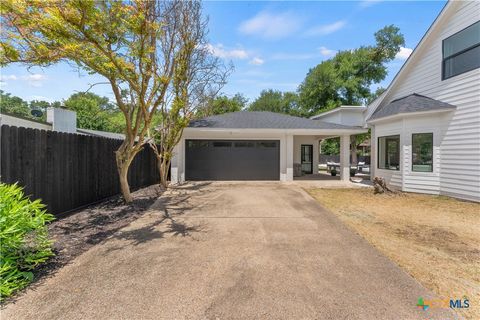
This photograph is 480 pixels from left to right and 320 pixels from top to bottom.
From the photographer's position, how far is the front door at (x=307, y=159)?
1686 centimetres

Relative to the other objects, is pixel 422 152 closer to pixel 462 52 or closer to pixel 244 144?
pixel 462 52

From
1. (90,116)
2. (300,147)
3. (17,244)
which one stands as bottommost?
(17,244)

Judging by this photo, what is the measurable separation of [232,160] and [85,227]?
27.2ft

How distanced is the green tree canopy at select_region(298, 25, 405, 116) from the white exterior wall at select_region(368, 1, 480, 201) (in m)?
18.3

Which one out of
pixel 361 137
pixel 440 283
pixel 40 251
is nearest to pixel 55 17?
pixel 40 251

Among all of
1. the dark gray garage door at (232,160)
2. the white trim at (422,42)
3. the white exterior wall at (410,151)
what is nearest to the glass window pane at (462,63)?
the white trim at (422,42)

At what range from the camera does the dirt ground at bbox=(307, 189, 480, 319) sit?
3068 millimetres

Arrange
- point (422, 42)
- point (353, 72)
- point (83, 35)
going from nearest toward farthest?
point (83, 35) → point (422, 42) → point (353, 72)

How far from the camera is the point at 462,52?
8.27 metres

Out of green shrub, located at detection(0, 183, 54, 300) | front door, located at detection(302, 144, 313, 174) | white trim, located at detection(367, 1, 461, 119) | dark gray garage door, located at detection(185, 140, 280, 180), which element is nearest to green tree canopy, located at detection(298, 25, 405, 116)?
front door, located at detection(302, 144, 313, 174)

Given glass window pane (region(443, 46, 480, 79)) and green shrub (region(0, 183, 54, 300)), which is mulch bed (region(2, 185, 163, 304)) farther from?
glass window pane (region(443, 46, 480, 79))

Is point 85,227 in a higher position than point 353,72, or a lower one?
lower

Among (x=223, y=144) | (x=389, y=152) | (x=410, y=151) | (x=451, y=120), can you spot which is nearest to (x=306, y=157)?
(x=389, y=152)

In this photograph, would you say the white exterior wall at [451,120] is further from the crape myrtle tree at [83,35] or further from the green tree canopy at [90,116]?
the green tree canopy at [90,116]
